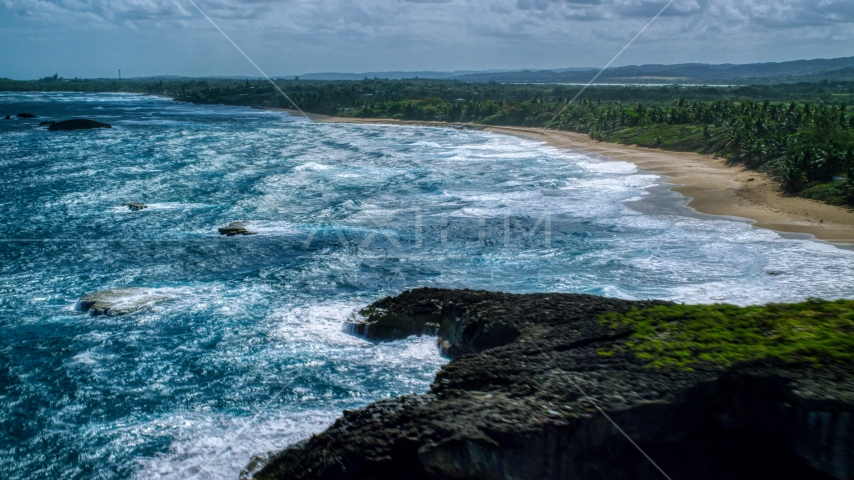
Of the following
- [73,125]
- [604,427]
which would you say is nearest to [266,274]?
[604,427]

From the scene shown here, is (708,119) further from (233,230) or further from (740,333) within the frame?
(740,333)

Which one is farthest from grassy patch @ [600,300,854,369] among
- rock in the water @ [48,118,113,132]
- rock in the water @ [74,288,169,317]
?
rock in the water @ [48,118,113,132]

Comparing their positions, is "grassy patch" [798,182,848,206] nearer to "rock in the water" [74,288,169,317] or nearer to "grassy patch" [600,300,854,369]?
"grassy patch" [600,300,854,369]

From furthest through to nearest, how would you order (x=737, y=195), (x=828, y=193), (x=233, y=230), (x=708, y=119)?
1. (x=708, y=119)
2. (x=737, y=195)
3. (x=828, y=193)
4. (x=233, y=230)

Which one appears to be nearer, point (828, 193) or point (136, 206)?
point (828, 193)

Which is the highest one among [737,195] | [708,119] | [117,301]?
[708,119]

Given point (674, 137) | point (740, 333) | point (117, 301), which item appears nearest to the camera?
point (740, 333)
